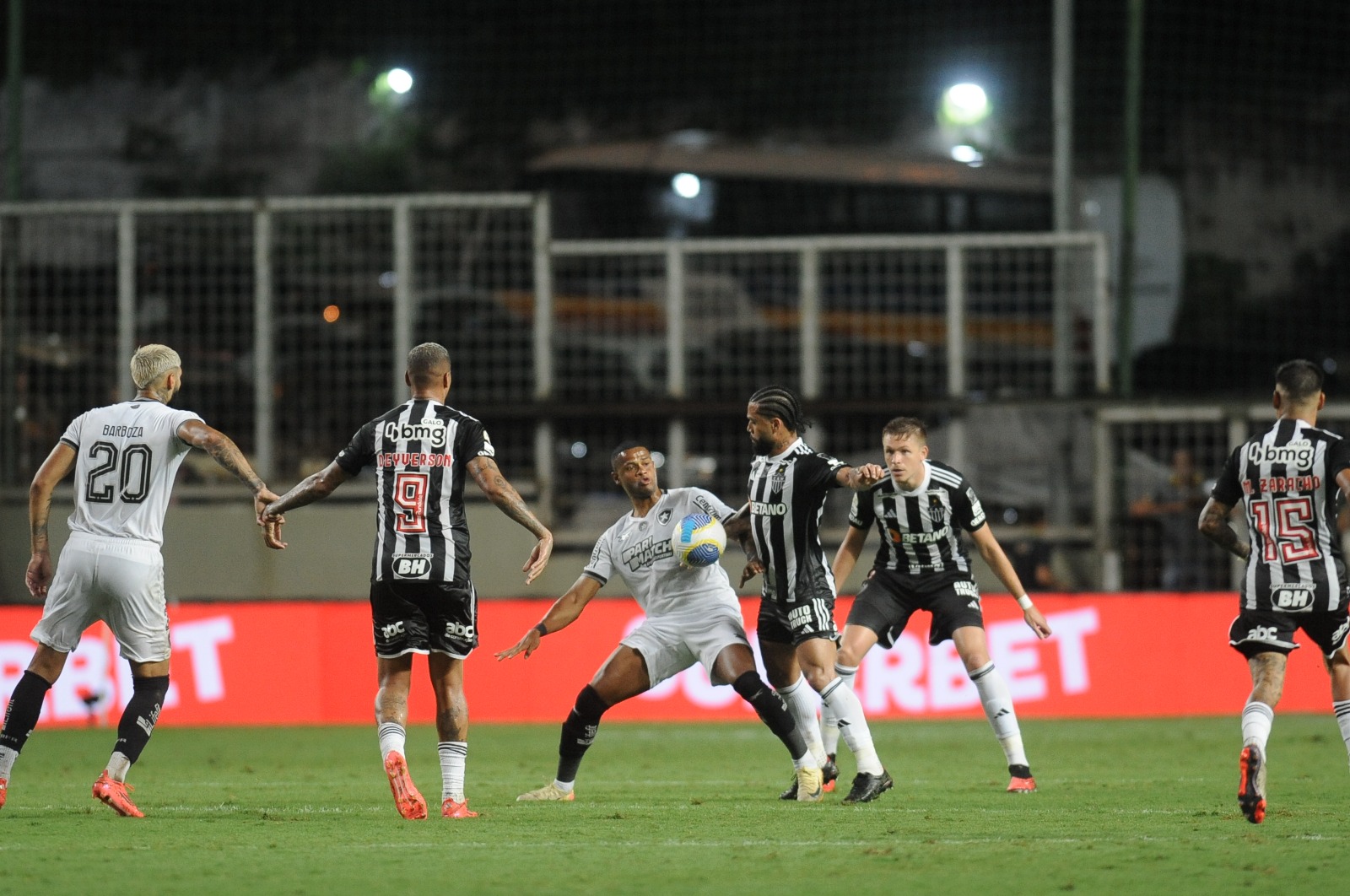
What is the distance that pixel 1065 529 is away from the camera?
1733 cm

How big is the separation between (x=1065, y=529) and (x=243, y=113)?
1124cm

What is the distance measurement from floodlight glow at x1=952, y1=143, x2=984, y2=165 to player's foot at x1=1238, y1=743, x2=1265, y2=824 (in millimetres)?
13702

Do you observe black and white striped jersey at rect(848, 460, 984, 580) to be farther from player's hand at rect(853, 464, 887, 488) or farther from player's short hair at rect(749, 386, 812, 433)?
player's hand at rect(853, 464, 887, 488)

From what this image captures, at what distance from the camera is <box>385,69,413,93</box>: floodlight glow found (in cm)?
2134

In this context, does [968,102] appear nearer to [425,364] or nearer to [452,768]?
[425,364]

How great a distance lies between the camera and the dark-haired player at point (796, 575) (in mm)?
8422

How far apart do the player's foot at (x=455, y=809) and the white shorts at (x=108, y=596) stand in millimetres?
1538

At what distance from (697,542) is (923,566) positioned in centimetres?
154

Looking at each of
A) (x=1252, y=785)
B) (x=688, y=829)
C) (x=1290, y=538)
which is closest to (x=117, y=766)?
(x=688, y=829)

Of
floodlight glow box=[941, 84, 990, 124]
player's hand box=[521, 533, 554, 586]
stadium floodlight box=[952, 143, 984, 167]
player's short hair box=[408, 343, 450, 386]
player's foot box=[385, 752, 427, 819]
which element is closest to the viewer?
player's foot box=[385, 752, 427, 819]

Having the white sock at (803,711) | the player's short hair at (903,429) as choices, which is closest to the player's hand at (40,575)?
the white sock at (803,711)

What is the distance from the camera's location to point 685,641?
848 centimetres

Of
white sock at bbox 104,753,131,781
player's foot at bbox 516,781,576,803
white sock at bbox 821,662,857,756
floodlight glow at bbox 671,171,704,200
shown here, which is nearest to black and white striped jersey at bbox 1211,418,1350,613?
white sock at bbox 821,662,857,756

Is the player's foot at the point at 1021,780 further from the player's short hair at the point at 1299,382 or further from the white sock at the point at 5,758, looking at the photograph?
the white sock at the point at 5,758
